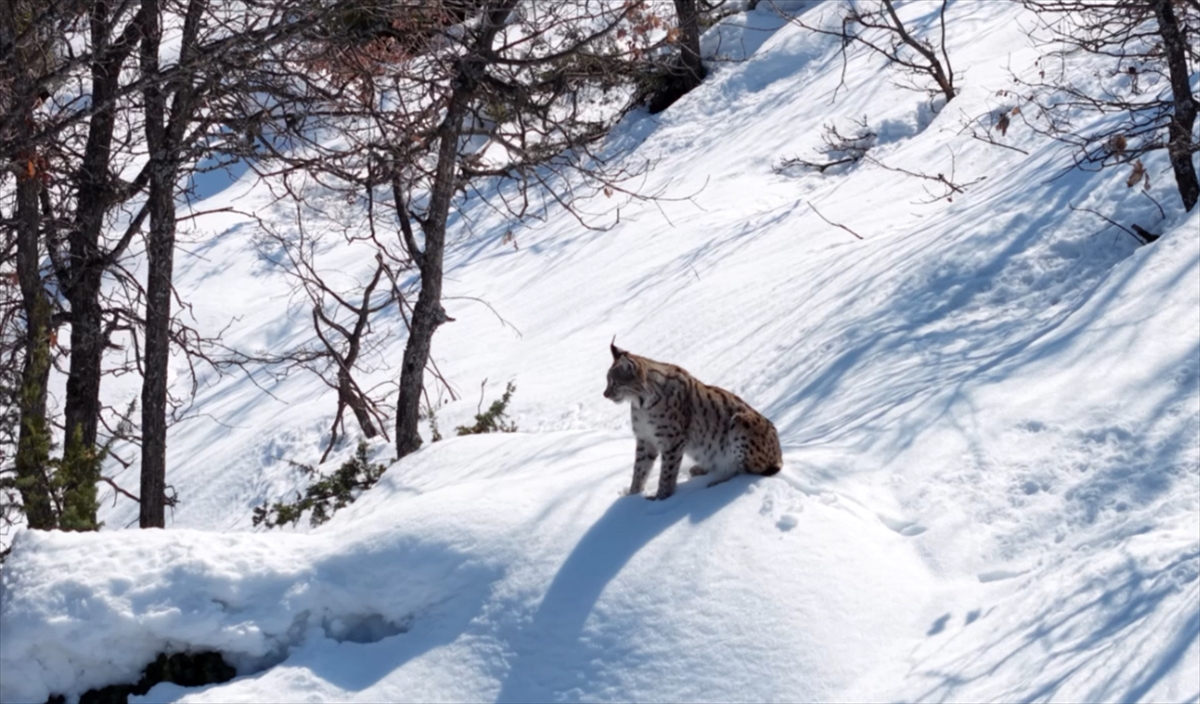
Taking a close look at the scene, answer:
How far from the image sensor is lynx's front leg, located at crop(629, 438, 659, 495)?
6.84 meters

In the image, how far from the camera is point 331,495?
10.3 m

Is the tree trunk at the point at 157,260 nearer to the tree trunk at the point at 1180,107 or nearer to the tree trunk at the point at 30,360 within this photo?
the tree trunk at the point at 30,360

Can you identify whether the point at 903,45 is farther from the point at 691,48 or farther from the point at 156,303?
the point at 156,303

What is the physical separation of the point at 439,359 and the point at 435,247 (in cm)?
489

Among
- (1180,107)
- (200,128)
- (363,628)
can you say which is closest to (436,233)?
(200,128)

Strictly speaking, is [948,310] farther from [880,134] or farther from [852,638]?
[880,134]

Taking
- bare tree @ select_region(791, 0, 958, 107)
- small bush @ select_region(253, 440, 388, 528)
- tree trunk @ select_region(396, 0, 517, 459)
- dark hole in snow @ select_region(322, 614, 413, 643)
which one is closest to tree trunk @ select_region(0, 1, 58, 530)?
dark hole in snow @ select_region(322, 614, 413, 643)

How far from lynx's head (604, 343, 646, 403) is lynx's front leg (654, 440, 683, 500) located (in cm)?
37

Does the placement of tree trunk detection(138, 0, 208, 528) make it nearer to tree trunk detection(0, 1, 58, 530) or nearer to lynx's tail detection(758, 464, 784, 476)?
tree trunk detection(0, 1, 58, 530)

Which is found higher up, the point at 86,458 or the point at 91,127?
the point at 91,127

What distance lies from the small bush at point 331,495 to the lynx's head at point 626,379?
3.68m

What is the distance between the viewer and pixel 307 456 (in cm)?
1341

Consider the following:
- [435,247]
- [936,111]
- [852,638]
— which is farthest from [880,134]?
[852,638]

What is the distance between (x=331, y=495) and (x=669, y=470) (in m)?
4.45
